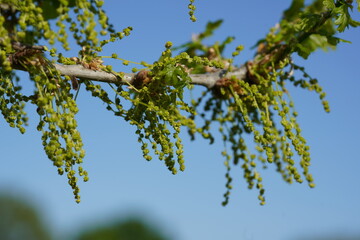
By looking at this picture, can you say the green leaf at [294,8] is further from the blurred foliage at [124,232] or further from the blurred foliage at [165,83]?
the blurred foliage at [124,232]

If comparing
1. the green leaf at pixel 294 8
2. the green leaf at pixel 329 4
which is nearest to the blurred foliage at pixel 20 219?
the green leaf at pixel 294 8

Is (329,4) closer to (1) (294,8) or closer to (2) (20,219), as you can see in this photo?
(1) (294,8)

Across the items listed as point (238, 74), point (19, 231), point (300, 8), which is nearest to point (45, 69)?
point (238, 74)

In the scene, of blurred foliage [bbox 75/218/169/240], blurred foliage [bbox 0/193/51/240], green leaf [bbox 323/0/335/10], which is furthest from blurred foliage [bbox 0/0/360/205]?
blurred foliage [bbox 0/193/51/240]

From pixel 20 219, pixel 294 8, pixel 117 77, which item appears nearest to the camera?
pixel 117 77

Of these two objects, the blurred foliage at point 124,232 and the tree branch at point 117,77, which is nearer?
the tree branch at point 117,77

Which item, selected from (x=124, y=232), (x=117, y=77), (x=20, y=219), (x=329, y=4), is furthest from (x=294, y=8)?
(x=20, y=219)

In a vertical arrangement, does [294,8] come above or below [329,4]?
above

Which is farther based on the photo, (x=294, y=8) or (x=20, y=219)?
(x=20, y=219)

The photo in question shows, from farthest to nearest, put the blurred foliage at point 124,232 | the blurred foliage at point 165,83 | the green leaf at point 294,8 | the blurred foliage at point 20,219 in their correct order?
1. the blurred foliage at point 20,219
2. the blurred foliage at point 124,232
3. the green leaf at point 294,8
4. the blurred foliage at point 165,83

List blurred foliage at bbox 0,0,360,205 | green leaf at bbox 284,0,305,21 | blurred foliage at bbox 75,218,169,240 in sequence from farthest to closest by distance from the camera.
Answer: blurred foliage at bbox 75,218,169,240 < green leaf at bbox 284,0,305,21 < blurred foliage at bbox 0,0,360,205

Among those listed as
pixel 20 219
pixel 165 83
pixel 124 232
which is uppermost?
pixel 20 219

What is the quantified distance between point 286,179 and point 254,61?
1.97 feet

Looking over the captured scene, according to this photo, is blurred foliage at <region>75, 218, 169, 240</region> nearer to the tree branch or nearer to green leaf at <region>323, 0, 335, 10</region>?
the tree branch
